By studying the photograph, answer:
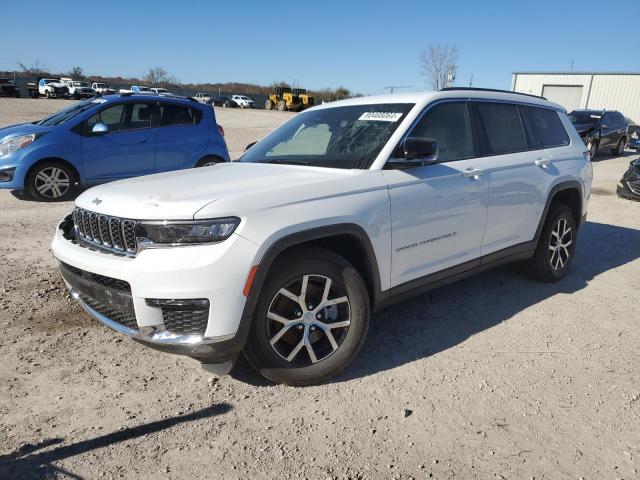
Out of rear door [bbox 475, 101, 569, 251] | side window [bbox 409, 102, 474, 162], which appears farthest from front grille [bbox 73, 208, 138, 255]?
rear door [bbox 475, 101, 569, 251]

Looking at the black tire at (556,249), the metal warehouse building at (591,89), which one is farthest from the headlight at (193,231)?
the metal warehouse building at (591,89)

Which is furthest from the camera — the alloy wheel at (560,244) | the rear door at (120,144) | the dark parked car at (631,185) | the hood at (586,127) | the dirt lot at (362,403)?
the hood at (586,127)

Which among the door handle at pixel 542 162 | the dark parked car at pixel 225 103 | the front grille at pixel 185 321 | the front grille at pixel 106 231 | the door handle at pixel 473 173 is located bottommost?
the dark parked car at pixel 225 103

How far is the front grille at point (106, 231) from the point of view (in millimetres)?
2746

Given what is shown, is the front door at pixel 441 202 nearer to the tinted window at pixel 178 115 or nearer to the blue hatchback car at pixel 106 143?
the blue hatchback car at pixel 106 143

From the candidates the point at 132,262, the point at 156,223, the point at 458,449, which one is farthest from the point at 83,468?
the point at 458,449

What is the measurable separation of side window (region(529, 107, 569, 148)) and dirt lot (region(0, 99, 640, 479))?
163 centimetres

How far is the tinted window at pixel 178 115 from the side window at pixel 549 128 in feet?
20.1

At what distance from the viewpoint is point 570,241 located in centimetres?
513

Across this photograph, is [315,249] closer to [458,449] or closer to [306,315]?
[306,315]

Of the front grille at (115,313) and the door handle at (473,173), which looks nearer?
the front grille at (115,313)

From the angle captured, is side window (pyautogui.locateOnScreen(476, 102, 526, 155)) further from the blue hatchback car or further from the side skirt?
the blue hatchback car

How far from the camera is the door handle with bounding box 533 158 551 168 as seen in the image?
452 cm

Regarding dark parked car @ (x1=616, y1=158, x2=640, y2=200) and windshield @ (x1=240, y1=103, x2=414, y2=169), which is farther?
dark parked car @ (x1=616, y1=158, x2=640, y2=200)
